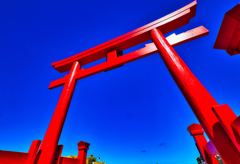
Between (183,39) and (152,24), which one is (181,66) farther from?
(152,24)

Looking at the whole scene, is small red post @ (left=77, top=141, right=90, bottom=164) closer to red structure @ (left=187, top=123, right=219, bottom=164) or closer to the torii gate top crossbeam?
the torii gate top crossbeam

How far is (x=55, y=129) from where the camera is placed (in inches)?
65.9

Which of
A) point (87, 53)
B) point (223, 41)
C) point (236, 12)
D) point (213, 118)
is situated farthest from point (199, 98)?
point (87, 53)

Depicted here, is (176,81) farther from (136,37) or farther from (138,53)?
(136,37)

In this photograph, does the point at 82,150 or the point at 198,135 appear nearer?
the point at 198,135

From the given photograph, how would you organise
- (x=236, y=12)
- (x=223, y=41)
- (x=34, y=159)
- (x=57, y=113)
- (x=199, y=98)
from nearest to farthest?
(x=199, y=98)
(x=34, y=159)
(x=236, y=12)
(x=57, y=113)
(x=223, y=41)

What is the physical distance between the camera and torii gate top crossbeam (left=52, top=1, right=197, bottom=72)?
90.6 inches

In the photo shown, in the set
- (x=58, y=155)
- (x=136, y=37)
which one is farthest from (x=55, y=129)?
(x=136, y=37)

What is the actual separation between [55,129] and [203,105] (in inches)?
79.2

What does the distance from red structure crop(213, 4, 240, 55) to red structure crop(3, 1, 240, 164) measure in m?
0.29

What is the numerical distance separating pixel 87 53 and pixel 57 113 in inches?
67.4

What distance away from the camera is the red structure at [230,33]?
5.17 ft

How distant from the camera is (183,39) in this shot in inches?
84.7

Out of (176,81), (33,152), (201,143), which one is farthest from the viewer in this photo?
(201,143)
